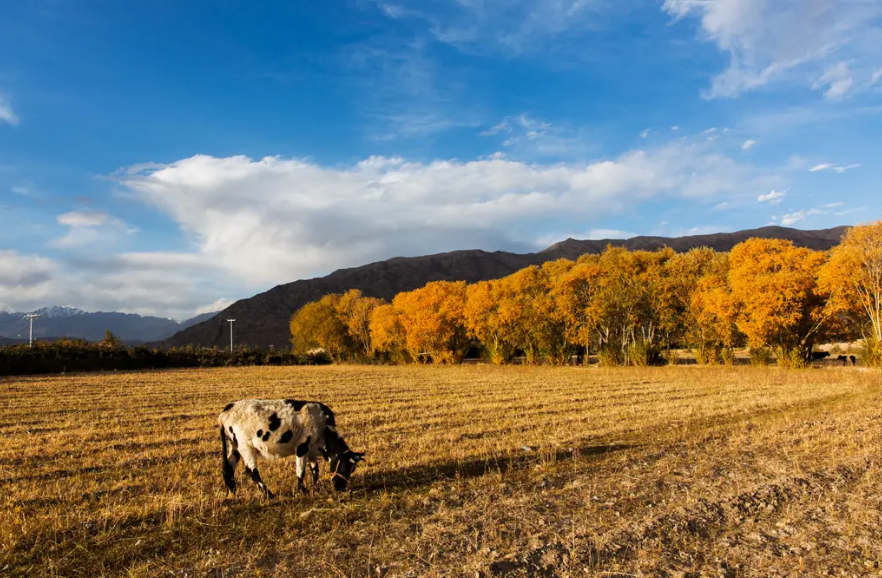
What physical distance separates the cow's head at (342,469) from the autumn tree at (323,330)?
80569 millimetres

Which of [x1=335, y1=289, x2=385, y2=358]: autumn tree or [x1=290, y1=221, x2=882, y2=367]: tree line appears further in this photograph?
[x1=335, y1=289, x2=385, y2=358]: autumn tree

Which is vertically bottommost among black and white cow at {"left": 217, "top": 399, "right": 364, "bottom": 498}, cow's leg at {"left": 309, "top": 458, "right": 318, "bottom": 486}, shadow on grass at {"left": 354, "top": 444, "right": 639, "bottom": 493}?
shadow on grass at {"left": 354, "top": 444, "right": 639, "bottom": 493}

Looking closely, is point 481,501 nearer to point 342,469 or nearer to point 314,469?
point 342,469

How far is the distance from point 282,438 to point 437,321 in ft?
194

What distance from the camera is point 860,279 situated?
3981 centimetres

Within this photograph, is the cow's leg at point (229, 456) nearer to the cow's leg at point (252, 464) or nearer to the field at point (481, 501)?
the field at point (481, 501)

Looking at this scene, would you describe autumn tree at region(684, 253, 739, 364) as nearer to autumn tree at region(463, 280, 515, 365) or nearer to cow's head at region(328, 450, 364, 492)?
autumn tree at region(463, 280, 515, 365)

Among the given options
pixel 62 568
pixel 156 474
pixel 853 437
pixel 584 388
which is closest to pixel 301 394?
pixel 584 388

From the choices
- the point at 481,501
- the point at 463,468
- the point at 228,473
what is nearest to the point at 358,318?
the point at 463,468

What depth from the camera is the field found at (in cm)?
700

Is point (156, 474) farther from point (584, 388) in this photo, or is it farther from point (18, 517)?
point (584, 388)

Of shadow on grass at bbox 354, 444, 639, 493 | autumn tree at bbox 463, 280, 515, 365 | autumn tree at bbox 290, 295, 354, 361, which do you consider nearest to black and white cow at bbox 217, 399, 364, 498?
shadow on grass at bbox 354, 444, 639, 493

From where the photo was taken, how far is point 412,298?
74000mm

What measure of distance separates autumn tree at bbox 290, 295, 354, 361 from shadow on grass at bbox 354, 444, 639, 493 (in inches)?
3101
